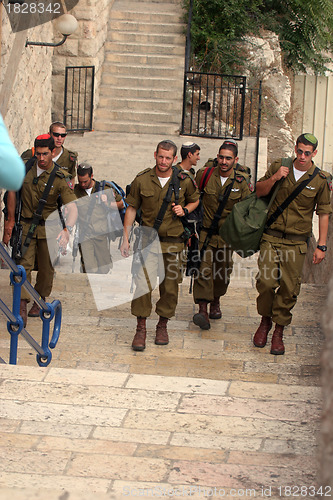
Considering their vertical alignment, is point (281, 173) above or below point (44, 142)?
below

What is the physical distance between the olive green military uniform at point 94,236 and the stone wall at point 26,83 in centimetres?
200

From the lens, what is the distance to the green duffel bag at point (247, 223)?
20.6 feet

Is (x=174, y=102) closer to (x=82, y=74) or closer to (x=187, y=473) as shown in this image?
(x=82, y=74)

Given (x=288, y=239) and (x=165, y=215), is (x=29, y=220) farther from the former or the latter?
(x=288, y=239)

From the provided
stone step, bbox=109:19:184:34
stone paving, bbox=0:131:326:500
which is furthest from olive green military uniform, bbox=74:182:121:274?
stone step, bbox=109:19:184:34

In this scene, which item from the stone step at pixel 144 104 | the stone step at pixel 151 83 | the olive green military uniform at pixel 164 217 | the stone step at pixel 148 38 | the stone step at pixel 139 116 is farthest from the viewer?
the stone step at pixel 148 38

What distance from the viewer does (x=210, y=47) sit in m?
15.9

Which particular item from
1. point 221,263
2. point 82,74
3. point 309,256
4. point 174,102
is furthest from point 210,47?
point 221,263

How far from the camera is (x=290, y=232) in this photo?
6195 millimetres

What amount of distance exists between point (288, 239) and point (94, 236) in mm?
2766

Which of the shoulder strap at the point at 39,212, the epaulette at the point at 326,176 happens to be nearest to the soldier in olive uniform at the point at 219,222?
the epaulette at the point at 326,176

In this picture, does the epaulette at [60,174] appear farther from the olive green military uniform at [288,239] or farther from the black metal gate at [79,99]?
the black metal gate at [79,99]

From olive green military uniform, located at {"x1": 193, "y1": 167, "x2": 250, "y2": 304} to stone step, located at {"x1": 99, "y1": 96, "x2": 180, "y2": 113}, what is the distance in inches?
303
